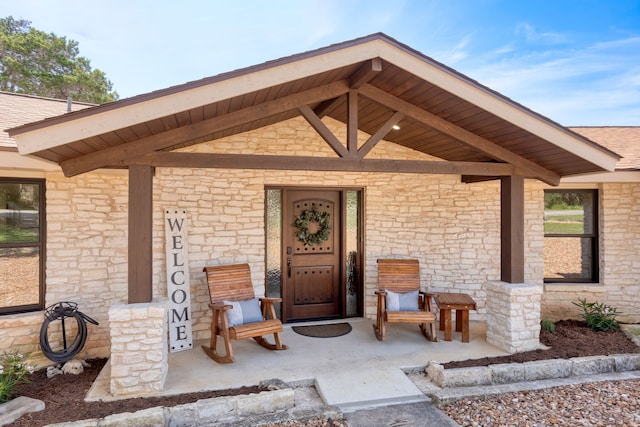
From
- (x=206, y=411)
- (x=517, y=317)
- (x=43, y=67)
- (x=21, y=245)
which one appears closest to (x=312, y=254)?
(x=517, y=317)

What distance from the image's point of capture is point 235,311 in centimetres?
435

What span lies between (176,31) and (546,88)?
23741mm

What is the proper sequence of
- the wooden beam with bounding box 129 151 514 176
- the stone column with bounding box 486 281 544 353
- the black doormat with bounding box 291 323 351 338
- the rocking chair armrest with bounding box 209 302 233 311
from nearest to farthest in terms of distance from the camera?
the wooden beam with bounding box 129 151 514 176 → the rocking chair armrest with bounding box 209 302 233 311 → the stone column with bounding box 486 281 544 353 → the black doormat with bounding box 291 323 351 338

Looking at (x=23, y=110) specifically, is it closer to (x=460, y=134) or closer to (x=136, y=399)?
(x=136, y=399)

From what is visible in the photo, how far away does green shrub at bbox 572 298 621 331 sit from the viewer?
5273 millimetres

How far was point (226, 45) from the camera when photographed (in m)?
29.3

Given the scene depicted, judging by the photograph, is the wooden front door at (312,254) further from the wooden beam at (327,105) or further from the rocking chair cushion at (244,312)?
the wooden beam at (327,105)

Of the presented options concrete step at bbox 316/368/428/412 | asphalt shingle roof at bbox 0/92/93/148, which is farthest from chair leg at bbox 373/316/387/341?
asphalt shingle roof at bbox 0/92/93/148

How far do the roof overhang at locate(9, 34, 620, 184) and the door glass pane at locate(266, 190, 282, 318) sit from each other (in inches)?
66.0

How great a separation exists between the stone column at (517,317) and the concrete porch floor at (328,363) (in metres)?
0.18

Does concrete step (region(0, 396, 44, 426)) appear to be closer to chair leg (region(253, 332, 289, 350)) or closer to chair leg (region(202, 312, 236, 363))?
chair leg (region(202, 312, 236, 363))

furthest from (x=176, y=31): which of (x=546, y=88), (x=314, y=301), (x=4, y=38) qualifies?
(x=314, y=301)

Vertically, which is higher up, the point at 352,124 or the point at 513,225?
the point at 352,124

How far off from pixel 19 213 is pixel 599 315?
25.4ft
